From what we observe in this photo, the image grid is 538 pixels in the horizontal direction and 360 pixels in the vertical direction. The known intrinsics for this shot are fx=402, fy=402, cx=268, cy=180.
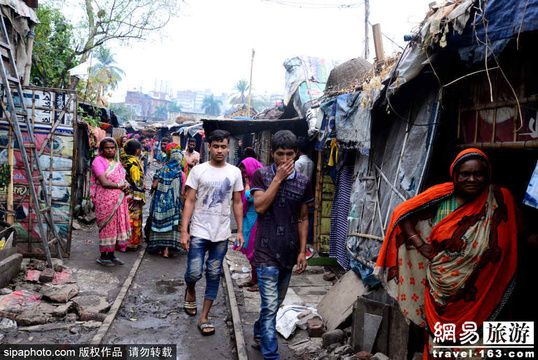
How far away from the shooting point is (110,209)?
6566 mm

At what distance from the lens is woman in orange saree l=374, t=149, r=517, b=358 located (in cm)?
294

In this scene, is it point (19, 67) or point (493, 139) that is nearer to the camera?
point (493, 139)

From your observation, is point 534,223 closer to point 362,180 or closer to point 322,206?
point 362,180

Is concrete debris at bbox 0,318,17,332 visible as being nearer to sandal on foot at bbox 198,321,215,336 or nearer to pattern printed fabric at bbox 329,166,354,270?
sandal on foot at bbox 198,321,215,336

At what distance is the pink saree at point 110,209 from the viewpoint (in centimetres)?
650

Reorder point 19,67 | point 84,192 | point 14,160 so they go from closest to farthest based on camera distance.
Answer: point 14,160
point 19,67
point 84,192

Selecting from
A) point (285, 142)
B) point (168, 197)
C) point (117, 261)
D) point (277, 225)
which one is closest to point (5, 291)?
point (117, 261)

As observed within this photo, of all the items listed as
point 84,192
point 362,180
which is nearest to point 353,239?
point 362,180

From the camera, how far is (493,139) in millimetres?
3324

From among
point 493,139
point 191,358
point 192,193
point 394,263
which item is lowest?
point 191,358

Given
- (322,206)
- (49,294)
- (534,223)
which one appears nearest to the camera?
(534,223)

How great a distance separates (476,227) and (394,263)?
0.76 metres

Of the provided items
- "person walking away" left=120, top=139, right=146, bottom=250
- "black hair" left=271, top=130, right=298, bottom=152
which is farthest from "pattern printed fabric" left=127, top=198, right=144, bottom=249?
"black hair" left=271, top=130, right=298, bottom=152

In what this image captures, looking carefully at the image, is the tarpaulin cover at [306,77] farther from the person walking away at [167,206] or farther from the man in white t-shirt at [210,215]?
the man in white t-shirt at [210,215]
